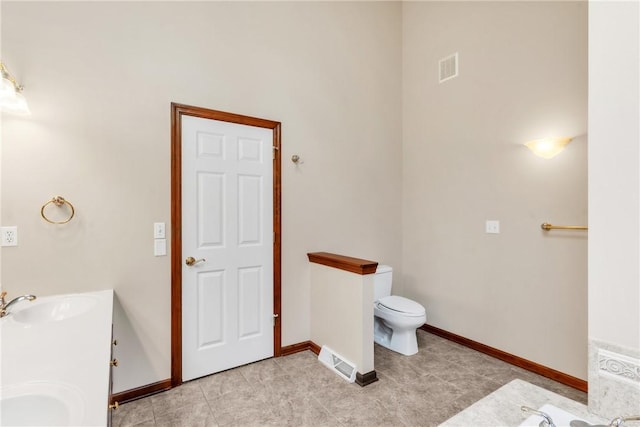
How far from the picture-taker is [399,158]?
12.0 ft

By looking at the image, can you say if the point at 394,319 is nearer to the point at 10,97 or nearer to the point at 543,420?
the point at 543,420

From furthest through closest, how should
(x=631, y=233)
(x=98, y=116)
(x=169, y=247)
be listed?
(x=169, y=247) < (x=98, y=116) < (x=631, y=233)

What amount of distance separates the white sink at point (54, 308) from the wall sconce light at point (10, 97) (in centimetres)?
107

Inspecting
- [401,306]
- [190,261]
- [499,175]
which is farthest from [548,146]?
[190,261]

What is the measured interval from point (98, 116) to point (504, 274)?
3359mm

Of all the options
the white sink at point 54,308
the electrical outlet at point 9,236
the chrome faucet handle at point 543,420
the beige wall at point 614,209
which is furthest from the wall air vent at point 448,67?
the electrical outlet at point 9,236

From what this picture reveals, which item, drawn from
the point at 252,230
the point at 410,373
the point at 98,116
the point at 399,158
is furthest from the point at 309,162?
the point at 410,373

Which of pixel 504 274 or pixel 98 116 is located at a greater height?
pixel 98 116

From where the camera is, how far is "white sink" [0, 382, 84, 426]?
2.62 ft

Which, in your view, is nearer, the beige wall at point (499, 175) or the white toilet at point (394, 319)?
the beige wall at point (499, 175)

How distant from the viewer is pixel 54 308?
5.96 ft

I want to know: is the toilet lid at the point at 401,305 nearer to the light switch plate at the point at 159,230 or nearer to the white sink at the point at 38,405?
the light switch plate at the point at 159,230

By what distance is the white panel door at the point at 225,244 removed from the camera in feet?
7.89

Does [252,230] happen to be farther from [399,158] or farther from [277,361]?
[399,158]
